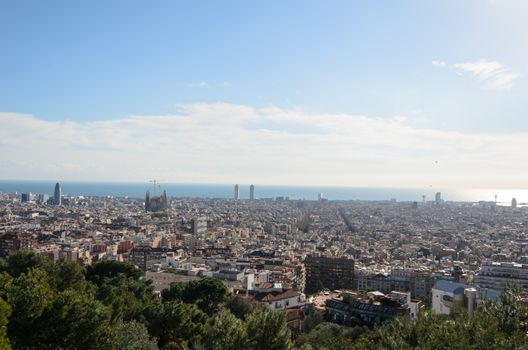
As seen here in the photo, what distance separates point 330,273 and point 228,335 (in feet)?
108

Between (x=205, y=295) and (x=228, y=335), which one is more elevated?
(x=228, y=335)

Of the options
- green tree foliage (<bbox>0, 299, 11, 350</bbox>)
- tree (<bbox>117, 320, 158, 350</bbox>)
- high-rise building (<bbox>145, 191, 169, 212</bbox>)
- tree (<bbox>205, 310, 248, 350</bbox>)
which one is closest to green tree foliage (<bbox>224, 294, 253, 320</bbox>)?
tree (<bbox>117, 320, 158, 350</bbox>)

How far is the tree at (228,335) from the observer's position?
889 cm

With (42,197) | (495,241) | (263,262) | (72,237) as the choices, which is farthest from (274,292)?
(42,197)

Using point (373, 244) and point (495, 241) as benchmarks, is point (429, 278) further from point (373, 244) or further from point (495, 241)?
point (495, 241)

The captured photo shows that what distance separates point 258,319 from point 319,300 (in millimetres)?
20556

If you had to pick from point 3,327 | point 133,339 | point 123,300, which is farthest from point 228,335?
point 123,300

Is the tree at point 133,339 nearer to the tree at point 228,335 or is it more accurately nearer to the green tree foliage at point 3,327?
the tree at point 228,335

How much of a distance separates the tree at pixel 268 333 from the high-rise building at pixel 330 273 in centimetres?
3138

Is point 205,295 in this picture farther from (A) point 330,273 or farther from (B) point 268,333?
(A) point 330,273

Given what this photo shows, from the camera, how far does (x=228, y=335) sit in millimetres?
9125

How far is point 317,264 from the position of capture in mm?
41344

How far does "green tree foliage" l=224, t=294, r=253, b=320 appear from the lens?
1981cm

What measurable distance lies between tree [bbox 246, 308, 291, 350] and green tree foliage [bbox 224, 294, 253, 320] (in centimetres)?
1048
